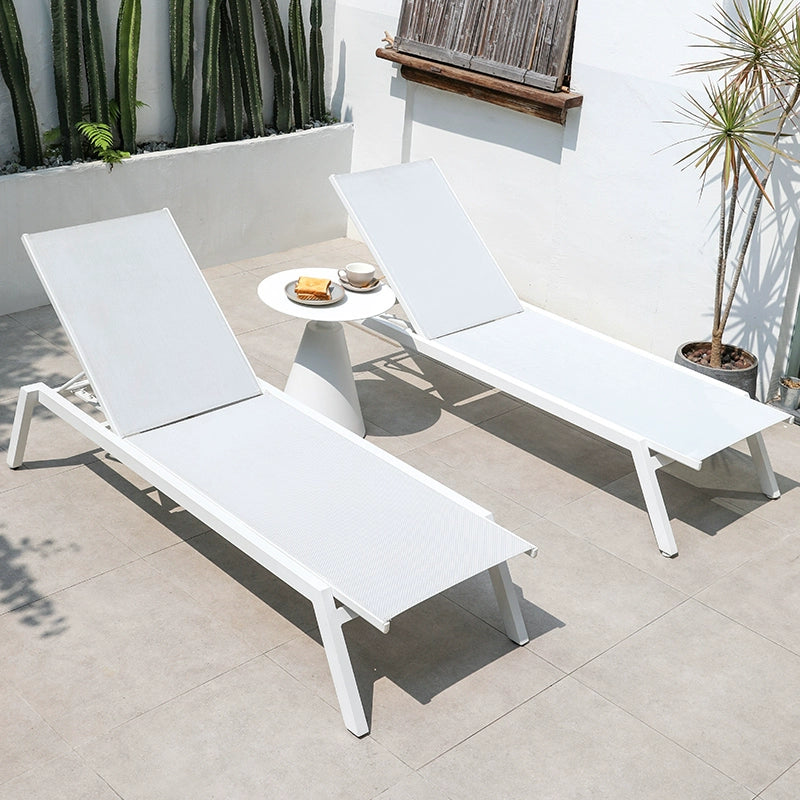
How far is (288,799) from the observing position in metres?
3.21

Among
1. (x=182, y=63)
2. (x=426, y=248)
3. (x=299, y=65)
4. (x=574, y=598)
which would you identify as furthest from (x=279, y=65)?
(x=574, y=598)

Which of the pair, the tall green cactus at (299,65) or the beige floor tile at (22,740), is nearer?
the beige floor tile at (22,740)

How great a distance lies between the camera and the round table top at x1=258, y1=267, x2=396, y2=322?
5016 mm

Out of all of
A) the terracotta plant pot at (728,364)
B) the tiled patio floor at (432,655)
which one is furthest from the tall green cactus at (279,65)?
the terracotta plant pot at (728,364)

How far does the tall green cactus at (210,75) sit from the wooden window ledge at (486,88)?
41.9 inches

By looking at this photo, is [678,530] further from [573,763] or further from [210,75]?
[210,75]

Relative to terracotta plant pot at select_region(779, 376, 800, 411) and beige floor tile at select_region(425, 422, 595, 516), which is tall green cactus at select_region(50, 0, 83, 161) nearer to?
beige floor tile at select_region(425, 422, 595, 516)

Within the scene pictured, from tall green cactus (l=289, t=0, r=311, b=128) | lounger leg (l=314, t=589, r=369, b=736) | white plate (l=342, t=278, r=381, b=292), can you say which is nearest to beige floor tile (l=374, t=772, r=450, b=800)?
lounger leg (l=314, t=589, r=369, b=736)

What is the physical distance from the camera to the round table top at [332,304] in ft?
16.5

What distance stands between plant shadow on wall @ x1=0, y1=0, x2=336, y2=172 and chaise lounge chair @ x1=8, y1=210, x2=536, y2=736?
197 centimetres

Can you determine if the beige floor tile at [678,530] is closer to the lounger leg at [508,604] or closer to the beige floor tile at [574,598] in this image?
the beige floor tile at [574,598]

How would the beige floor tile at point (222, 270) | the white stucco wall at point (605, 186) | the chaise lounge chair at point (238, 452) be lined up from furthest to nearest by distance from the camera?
the beige floor tile at point (222, 270), the white stucco wall at point (605, 186), the chaise lounge chair at point (238, 452)

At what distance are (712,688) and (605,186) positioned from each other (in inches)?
135

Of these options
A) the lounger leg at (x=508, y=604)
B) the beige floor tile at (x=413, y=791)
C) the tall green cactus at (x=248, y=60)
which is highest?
the tall green cactus at (x=248, y=60)
